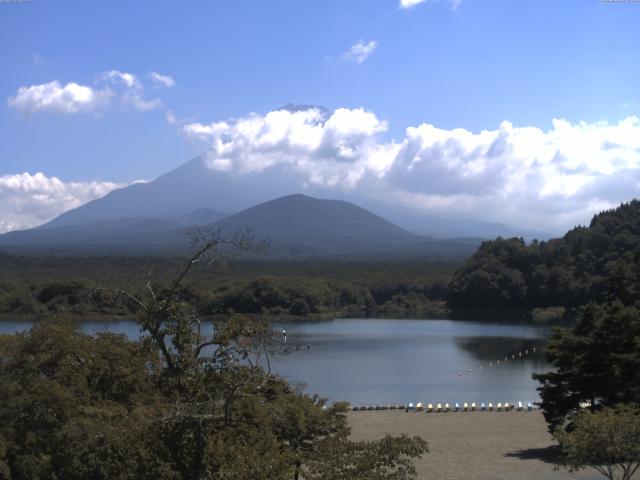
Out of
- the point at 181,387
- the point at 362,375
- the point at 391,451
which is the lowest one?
the point at 362,375

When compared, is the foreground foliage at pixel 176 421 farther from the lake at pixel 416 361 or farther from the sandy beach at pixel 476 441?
the lake at pixel 416 361

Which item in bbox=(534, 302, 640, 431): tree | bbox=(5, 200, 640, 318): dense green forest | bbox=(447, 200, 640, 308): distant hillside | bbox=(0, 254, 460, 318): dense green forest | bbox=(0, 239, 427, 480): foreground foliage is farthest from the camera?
bbox=(447, 200, 640, 308): distant hillside

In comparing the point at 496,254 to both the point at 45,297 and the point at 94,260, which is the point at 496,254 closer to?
the point at 45,297

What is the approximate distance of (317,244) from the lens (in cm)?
18900

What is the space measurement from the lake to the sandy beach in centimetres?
275

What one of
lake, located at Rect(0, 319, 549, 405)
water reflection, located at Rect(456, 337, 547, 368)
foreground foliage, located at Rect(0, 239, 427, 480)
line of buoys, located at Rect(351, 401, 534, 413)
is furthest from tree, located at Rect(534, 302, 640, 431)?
water reflection, located at Rect(456, 337, 547, 368)

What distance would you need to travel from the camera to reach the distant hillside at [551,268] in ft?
181

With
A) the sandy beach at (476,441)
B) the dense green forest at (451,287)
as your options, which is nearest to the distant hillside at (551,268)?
the dense green forest at (451,287)

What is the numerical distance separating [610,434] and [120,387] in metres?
5.57

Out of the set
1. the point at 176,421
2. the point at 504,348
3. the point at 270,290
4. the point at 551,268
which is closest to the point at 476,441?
the point at 176,421

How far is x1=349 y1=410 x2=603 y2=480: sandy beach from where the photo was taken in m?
13.3

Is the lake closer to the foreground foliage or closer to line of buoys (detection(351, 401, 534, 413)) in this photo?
line of buoys (detection(351, 401, 534, 413))

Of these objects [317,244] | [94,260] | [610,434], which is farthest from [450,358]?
[317,244]

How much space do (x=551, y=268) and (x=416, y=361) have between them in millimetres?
26526
